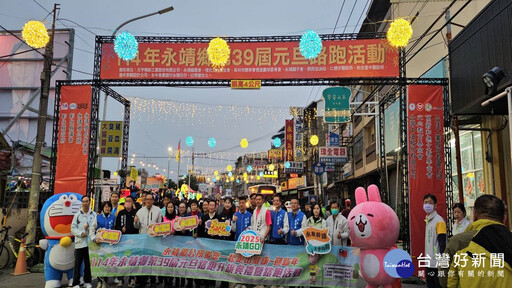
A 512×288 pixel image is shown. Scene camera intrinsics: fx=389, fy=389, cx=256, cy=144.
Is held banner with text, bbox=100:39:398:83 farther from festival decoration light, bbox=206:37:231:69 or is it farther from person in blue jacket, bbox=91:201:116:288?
person in blue jacket, bbox=91:201:116:288

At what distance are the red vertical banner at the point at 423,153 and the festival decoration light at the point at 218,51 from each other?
17.5 ft

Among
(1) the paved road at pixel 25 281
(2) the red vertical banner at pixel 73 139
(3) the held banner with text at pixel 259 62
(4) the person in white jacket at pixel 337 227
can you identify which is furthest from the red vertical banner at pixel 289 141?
(4) the person in white jacket at pixel 337 227

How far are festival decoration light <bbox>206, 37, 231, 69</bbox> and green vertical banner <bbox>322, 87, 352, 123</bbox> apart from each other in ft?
18.9

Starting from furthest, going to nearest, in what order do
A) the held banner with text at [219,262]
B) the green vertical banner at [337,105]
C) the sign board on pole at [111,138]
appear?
the sign board on pole at [111,138]
the green vertical banner at [337,105]
the held banner with text at [219,262]

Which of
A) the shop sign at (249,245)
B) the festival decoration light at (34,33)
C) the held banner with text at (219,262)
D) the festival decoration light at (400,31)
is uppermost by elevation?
the festival decoration light at (400,31)

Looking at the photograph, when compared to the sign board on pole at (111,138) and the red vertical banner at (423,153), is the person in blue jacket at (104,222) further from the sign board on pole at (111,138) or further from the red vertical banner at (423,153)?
the sign board on pole at (111,138)

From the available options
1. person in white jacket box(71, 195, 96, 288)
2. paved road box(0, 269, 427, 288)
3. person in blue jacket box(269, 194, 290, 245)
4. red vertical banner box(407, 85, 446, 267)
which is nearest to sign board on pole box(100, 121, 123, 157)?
paved road box(0, 269, 427, 288)

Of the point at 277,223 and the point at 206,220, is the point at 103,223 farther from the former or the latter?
the point at 277,223

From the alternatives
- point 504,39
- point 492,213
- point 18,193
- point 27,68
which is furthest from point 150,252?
point 27,68

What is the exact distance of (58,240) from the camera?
835cm

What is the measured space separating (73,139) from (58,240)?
4375 mm

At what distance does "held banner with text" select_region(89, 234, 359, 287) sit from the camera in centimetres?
731

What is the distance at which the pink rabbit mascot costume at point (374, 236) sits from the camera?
6.65m

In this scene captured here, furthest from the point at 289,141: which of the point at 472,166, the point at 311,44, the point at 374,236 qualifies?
the point at 374,236
